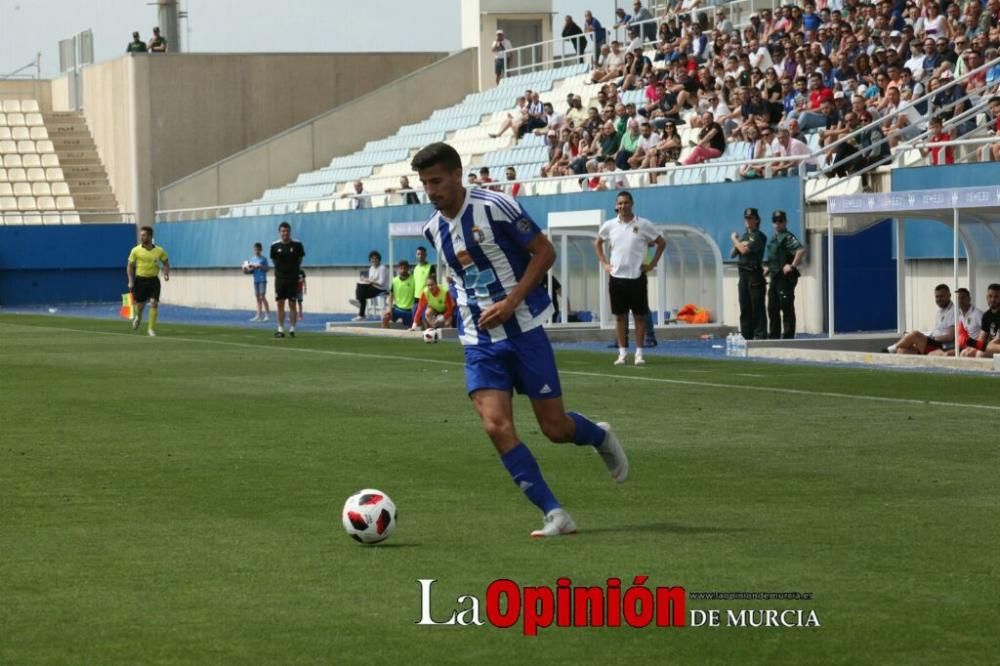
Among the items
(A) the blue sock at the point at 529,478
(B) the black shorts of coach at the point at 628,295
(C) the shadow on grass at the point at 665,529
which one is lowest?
(C) the shadow on grass at the point at 665,529

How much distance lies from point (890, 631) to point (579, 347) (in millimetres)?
22751

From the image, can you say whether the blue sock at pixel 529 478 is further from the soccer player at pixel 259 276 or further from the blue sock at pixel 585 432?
the soccer player at pixel 259 276

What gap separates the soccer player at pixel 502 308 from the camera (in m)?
9.23

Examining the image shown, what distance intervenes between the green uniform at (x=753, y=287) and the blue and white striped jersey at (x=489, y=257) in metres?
18.3

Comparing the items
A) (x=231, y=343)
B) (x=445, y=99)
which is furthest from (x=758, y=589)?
(x=445, y=99)

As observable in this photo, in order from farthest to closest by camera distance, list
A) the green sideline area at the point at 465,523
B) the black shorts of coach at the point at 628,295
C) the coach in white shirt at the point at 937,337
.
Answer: the coach in white shirt at the point at 937,337, the black shorts of coach at the point at 628,295, the green sideline area at the point at 465,523

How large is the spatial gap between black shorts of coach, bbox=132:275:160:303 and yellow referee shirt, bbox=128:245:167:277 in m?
0.14

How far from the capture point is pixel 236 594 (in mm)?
7637

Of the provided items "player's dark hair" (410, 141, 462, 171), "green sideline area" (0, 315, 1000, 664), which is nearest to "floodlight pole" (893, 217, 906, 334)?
"green sideline area" (0, 315, 1000, 664)

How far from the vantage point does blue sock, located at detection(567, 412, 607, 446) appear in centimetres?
969

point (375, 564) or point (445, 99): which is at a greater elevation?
point (445, 99)

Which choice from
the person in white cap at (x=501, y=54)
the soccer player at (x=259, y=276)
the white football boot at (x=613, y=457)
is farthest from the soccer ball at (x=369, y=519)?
the person in white cap at (x=501, y=54)

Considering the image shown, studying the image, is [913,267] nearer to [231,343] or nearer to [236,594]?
[231,343]

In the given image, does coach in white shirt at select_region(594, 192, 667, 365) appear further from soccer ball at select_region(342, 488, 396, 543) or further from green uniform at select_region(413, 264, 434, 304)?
soccer ball at select_region(342, 488, 396, 543)
